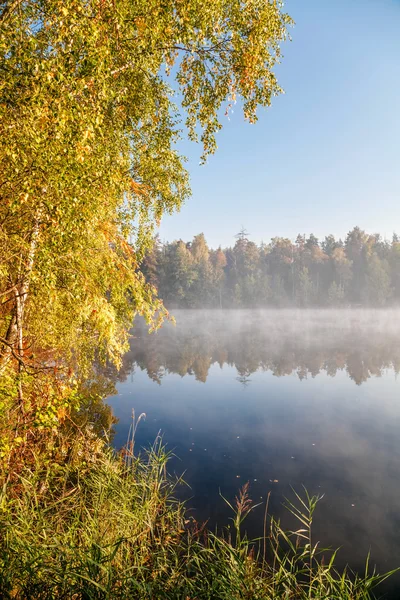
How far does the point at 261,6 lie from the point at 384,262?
79094mm

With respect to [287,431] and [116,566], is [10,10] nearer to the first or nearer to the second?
[116,566]

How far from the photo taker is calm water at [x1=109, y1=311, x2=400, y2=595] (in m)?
6.82

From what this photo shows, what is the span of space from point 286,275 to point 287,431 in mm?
75848

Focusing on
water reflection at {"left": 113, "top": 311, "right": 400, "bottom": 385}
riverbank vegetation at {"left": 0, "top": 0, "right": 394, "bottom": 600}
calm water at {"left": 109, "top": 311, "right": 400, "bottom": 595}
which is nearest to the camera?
riverbank vegetation at {"left": 0, "top": 0, "right": 394, "bottom": 600}

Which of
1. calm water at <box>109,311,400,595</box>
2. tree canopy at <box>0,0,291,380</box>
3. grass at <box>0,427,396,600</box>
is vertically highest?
tree canopy at <box>0,0,291,380</box>

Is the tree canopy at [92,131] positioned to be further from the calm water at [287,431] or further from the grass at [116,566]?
the calm water at [287,431]

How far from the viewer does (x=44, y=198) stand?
405 cm

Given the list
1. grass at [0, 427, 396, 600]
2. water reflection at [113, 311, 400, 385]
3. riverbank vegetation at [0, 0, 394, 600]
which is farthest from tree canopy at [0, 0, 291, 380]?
water reflection at [113, 311, 400, 385]

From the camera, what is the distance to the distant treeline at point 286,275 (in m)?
73.9

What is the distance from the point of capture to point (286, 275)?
83.5 m

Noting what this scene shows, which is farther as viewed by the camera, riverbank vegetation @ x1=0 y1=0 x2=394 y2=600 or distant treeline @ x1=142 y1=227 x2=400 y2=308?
distant treeline @ x1=142 y1=227 x2=400 y2=308

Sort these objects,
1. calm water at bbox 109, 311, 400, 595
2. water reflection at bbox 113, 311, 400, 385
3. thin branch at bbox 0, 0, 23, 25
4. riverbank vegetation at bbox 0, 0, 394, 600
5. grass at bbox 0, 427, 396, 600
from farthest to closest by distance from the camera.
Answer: water reflection at bbox 113, 311, 400, 385
calm water at bbox 109, 311, 400, 595
thin branch at bbox 0, 0, 23, 25
riverbank vegetation at bbox 0, 0, 394, 600
grass at bbox 0, 427, 396, 600

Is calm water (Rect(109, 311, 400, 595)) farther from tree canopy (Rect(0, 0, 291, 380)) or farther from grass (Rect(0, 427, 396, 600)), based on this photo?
tree canopy (Rect(0, 0, 291, 380))

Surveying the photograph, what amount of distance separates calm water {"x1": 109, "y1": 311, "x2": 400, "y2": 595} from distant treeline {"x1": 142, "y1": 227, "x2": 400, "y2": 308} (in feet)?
174
